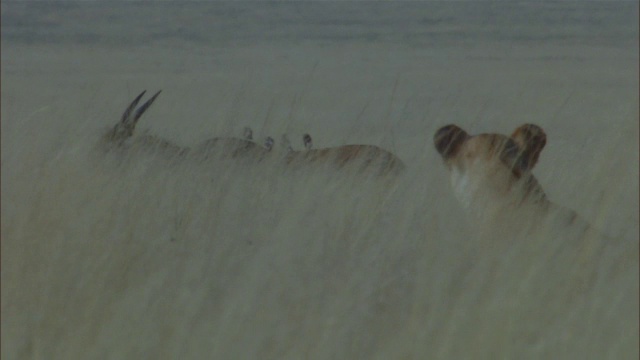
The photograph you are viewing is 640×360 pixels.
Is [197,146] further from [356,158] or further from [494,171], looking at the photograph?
[494,171]

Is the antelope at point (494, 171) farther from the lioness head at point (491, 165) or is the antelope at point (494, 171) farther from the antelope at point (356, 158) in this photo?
the antelope at point (356, 158)

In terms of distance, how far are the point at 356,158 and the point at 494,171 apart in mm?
1630

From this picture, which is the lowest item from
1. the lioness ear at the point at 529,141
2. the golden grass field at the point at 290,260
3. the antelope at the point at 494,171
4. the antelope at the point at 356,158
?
the golden grass field at the point at 290,260

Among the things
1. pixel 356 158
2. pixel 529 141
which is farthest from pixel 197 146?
pixel 529 141

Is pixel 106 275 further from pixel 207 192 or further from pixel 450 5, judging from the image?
pixel 450 5

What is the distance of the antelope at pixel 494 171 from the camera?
3453 mm

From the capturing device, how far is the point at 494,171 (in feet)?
11.6

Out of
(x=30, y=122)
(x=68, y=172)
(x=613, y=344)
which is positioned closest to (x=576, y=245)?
(x=613, y=344)

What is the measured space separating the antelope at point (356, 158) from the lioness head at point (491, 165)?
0.82m

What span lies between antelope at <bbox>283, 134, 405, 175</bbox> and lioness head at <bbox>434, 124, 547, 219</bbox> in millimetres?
815

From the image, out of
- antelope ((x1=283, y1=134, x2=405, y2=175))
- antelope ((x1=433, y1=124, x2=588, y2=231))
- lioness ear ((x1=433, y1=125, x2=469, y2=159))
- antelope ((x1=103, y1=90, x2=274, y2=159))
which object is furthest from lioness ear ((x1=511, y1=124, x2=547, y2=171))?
antelope ((x1=103, y1=90, x2=274, y2=159))

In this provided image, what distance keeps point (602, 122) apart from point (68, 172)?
4529mm

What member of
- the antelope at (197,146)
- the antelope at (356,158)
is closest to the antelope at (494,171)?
the antelope at (356,158)

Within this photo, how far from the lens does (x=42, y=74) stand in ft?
41.9
